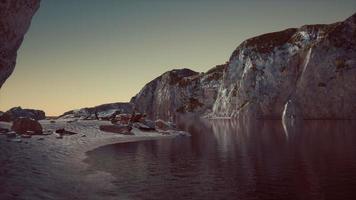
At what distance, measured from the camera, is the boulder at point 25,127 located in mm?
36316

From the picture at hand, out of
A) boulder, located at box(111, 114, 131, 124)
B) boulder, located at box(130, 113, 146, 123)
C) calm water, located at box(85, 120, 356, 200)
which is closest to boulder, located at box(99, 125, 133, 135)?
boulder, located at box(130, 113, 146, 123)

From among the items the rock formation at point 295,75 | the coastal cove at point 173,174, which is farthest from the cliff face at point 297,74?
the coastal cove at point 173,174

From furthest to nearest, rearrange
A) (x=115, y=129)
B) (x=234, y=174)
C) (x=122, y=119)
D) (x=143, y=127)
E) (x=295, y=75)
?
(x=295, y=75) < (x=122, y=119) < (x=143, y=127) < (x=115, y=129) < (x=234, y=174)

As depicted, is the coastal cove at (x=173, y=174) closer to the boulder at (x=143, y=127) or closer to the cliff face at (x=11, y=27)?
the cliff face at (x=11, y=27)

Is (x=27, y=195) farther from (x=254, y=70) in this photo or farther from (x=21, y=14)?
(x=254, y=70)

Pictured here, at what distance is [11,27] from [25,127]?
2024 centimetres

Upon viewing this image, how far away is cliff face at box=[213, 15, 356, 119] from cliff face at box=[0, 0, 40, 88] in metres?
94.7

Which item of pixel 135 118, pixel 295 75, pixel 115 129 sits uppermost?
pixel 295 75

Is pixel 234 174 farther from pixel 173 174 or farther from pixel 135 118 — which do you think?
pixel 135 118

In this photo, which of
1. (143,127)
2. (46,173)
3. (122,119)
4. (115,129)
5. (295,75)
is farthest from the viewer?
(295,75)

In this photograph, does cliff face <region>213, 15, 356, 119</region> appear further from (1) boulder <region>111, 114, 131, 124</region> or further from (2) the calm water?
(2) the calm water

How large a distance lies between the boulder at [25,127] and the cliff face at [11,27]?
50.8ft

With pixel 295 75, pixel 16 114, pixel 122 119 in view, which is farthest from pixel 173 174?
pixel 295 75

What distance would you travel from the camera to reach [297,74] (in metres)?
112
